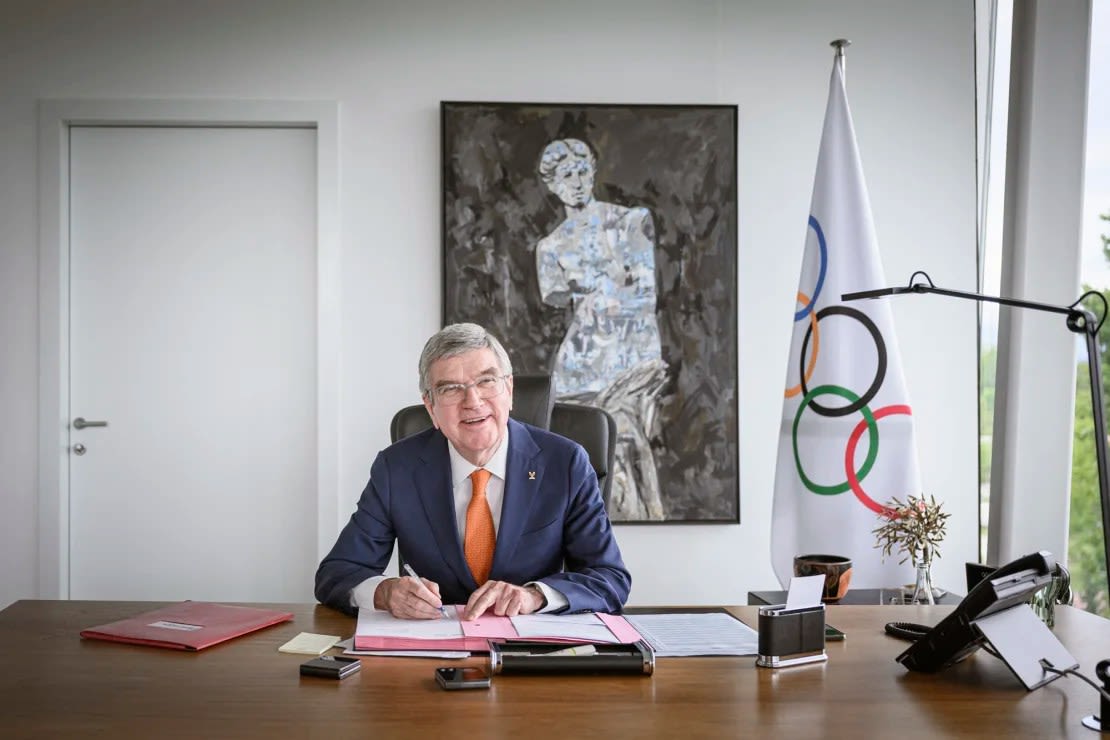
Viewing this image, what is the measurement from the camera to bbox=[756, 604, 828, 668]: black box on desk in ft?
4.97

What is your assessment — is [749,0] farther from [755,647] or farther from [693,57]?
[755,647]

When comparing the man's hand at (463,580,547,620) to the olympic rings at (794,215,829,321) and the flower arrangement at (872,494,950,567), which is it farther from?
the olympic rings at (794,215,829,321)

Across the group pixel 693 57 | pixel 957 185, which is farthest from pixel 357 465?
pixel 957 185

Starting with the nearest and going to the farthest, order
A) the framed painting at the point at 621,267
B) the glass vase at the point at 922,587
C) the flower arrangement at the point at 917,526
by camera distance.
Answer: the glass vase at the point at 922,587, the flower arrangement at the point at 917,526, the framed painting at the point at 621,267

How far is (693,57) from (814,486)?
1.64 meters

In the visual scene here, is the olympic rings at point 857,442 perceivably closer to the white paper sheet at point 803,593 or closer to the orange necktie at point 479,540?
the orange necktie at point 479,540

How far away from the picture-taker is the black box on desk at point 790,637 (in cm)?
151

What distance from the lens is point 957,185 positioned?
3.75 m

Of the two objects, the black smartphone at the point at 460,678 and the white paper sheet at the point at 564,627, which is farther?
the white paper sheet at the point at 564,627

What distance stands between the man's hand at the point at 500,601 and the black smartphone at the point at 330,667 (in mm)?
267

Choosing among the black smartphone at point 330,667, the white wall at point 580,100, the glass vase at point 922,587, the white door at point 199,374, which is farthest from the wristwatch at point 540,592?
the white door at point 199,374

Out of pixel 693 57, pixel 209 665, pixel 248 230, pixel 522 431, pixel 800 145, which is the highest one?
pixel 693 57

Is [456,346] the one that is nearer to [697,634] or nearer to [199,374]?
[697,634]

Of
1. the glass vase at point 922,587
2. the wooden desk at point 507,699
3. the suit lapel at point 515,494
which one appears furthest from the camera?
the glass vase at point 922,587
